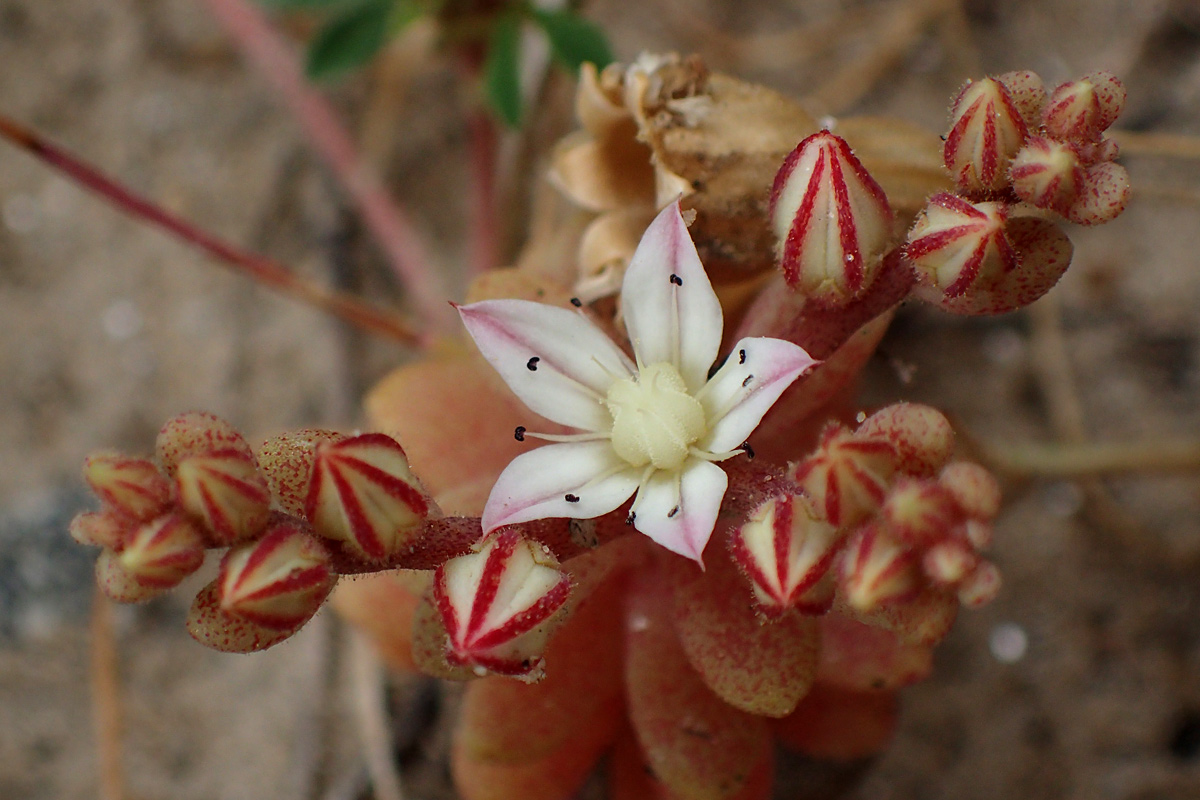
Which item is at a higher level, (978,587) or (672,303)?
(672,303)

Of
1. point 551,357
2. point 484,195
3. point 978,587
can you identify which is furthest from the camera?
point 484,195

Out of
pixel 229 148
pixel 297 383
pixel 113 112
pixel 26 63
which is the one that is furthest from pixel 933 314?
pixel 26 63

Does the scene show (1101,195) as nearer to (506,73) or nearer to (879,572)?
(879,572)

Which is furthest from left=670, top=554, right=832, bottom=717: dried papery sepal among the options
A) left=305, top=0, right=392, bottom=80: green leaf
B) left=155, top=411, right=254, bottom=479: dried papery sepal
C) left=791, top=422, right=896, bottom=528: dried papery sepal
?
left=305, top=0, right=392, bottom=80: green leaf

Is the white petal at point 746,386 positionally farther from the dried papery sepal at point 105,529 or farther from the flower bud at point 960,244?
the dried papery sepal at point 105,529

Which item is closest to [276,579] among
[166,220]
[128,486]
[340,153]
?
[128,486]

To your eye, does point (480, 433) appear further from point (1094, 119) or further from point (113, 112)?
point (113, 112)

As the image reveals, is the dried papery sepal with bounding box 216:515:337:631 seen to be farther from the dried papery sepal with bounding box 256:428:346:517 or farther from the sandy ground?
the sandy ground
